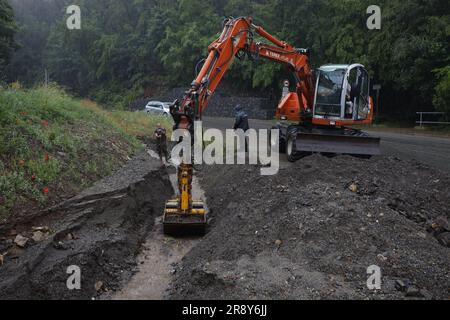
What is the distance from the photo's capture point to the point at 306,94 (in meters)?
14.2

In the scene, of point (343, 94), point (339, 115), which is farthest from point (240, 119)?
point (343, 94)

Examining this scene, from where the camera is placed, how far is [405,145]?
727 inches

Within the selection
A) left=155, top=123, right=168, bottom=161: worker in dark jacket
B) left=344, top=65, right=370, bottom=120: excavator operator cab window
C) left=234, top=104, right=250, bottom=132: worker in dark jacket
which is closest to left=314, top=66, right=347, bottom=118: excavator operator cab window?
left=344, top=65, right=370, bottom=120: excavator operator cab window

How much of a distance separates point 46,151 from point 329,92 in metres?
7.74

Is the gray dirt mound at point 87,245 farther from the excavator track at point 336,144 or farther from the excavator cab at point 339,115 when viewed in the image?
the excavator cab at point 339,115

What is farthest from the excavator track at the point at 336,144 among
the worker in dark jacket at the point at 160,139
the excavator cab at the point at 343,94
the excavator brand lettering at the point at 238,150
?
the worker in dark jacket at the point at 160,139

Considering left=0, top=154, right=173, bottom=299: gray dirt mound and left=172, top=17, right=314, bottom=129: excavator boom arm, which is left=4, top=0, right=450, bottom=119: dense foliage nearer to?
left=172, top=17, right=314, bottom=129: excavator boom arm

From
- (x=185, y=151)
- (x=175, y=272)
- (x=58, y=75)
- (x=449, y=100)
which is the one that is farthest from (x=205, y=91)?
(x=58, y=75)

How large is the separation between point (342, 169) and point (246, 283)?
17.8ft

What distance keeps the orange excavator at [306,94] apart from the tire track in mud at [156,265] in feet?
2.84

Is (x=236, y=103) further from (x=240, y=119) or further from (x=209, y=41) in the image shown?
(x=240, y=119)
